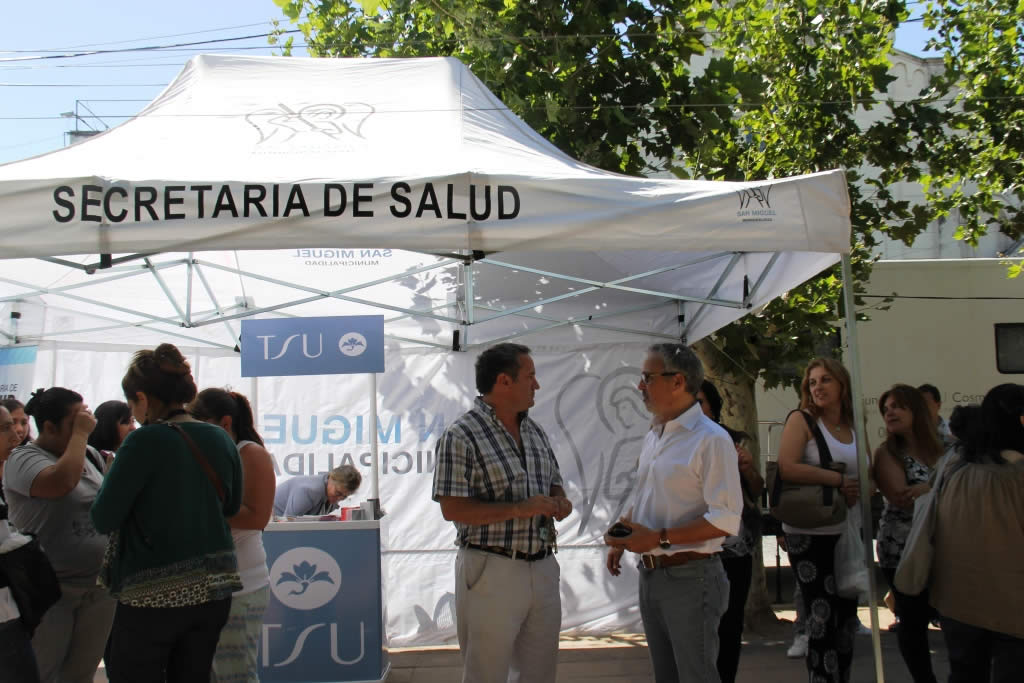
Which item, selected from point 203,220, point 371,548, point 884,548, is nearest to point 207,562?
point 203,220

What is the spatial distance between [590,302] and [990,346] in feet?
19.0

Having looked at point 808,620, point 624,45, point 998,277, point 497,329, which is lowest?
point 808,620

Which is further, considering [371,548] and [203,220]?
[371,548]

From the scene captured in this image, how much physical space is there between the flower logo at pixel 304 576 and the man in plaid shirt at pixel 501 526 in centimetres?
200

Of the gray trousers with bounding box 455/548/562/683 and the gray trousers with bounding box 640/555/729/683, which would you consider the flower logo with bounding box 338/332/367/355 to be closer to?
the gray trousers with bounding box 455/548/562/683

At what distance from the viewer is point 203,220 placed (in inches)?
131

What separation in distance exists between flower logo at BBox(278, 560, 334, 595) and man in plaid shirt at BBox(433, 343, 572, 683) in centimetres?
200

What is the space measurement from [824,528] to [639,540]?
1.40m

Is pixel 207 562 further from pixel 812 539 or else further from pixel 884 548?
pixel 884 548

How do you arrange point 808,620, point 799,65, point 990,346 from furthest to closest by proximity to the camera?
point 990,346 < point 799,65 < point 808,620

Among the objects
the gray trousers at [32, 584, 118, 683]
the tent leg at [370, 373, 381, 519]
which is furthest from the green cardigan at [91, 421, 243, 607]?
the tent leg at [370, 373, 381, 519]

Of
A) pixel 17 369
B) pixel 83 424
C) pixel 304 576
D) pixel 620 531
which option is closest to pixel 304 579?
pixel 304 576

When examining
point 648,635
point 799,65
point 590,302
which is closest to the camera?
point 648,635

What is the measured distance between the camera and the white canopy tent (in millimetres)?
3318
